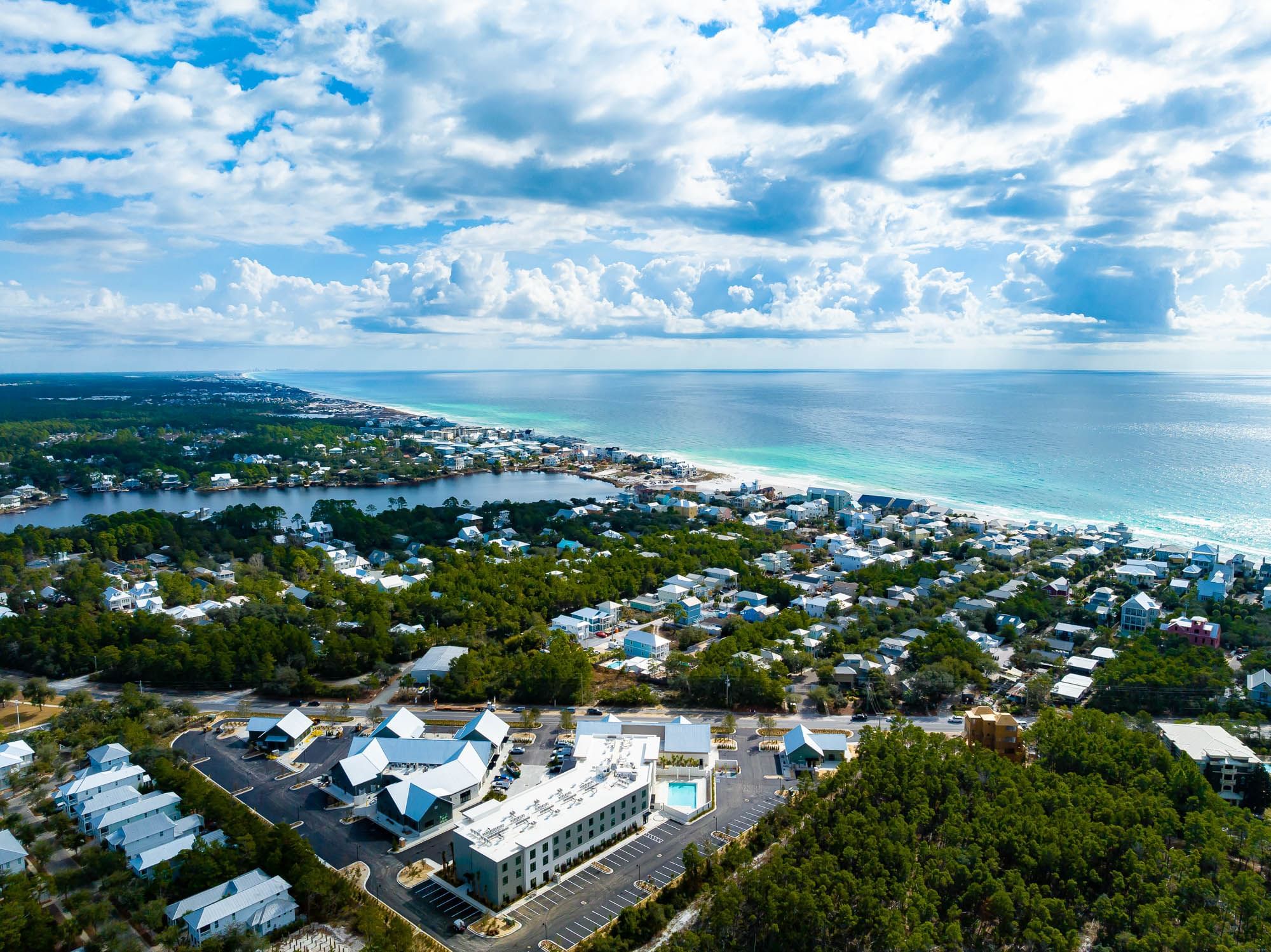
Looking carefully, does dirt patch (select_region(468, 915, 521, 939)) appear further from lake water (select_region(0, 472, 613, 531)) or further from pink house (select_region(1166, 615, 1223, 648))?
lake water (select_region(0, 472, 613, 531))

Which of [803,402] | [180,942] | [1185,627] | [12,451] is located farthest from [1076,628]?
[803,402]

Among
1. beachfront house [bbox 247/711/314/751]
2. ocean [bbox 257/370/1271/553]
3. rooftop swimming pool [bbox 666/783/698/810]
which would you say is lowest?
rooftop swimming pool [bbox 666/783/698/810]

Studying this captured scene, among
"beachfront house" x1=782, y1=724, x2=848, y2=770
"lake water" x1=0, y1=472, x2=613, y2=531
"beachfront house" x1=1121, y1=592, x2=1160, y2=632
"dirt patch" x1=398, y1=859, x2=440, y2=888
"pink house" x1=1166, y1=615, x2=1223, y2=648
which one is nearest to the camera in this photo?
"dirt patch" x1=398, y1=859, x2=440, y2=888

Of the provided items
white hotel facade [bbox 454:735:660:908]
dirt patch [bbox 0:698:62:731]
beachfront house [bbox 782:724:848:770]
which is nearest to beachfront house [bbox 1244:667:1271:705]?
beachfront house [bbox 782:724:848:770]

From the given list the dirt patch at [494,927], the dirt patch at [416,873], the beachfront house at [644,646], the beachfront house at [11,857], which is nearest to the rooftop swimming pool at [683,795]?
the dirt patch at [494,927]

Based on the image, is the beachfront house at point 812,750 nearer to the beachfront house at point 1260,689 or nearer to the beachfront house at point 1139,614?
the beachfront house at point 1260,689
